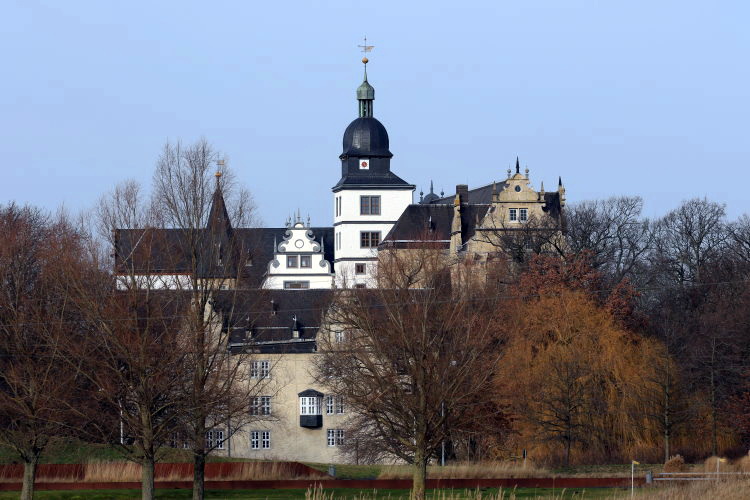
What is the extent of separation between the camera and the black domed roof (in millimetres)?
117812

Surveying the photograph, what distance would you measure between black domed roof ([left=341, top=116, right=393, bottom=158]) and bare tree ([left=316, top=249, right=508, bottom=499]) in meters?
60.6

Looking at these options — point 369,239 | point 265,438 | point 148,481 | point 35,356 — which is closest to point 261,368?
point 265,438

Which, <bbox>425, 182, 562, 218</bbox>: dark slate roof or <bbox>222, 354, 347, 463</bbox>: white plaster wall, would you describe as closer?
<bbox>222, 354, 347, 463</bbox>: white plaster wall

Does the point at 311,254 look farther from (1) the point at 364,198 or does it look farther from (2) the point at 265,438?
(2) the point at 265,438

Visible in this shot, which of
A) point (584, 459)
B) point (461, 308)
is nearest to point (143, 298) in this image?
point (461, 308)

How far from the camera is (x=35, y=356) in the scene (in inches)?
1864

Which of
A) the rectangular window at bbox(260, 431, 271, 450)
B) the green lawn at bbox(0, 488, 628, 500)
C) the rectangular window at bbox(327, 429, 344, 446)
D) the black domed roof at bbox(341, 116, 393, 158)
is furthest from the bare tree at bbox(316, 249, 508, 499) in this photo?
the black domed roof at bbox(341, 116, 393, 158)

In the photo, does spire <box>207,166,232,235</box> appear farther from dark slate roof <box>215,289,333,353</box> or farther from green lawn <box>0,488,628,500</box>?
dark slate roof <box>215,289,333,353</box>

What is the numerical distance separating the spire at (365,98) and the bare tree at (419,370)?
6471cm

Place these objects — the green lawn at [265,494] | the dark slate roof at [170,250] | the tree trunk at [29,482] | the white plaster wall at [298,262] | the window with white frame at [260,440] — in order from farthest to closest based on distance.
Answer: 1. the white plaster wall at [298,262]
2. the window with white frame at [260,440]
3. the green lawn at [265,494]
4. the tree trunk at [29,482]
5. the dark slate roof at [170,250]

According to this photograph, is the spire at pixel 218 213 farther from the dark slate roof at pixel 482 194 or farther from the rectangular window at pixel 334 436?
the dark slate roof at pixel 482 194

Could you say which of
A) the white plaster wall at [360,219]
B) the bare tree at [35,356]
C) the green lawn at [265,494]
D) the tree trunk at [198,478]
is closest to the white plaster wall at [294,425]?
the bare tree at [35,356]

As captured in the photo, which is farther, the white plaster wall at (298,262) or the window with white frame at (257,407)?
the white plaster wall at (298,262)

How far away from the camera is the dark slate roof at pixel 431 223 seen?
10419 cm
